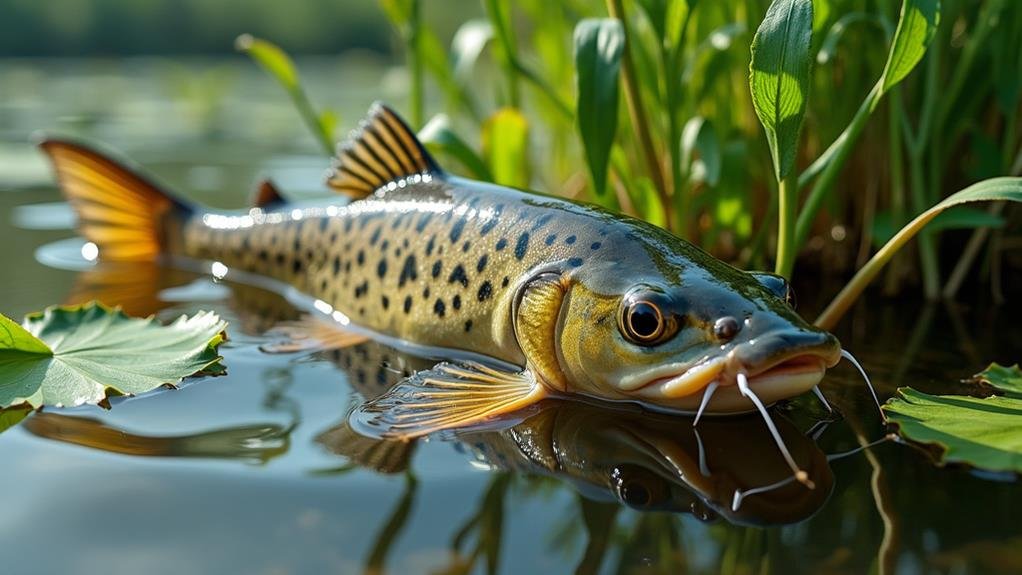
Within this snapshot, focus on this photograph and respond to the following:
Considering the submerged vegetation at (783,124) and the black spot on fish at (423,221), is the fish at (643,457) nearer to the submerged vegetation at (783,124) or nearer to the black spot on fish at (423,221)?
the submerged vegetation at (783,124)

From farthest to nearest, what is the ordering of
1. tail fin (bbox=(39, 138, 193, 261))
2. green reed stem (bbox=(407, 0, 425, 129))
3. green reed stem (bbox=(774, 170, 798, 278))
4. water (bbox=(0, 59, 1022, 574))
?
tail fin (bbox=(39, 138, 193, 261)), green reed stem (bbox=(407, 0, 425, 129)), green reed stem (bbox=(774, 170, 798, 278)), water (bbox=(0, 59, 1022, 574))

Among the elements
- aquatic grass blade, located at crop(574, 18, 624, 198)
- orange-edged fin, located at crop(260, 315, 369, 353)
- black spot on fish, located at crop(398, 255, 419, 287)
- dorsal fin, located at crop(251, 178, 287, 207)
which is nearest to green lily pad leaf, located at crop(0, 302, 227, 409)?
orange-edged fin, located at crop(260, 315, 369, 353)

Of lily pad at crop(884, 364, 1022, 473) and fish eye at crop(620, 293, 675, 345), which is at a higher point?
fish eye at crop(620, 293, 675, 345)

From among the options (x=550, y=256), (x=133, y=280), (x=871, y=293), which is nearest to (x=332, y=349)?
(x=550, y=256)

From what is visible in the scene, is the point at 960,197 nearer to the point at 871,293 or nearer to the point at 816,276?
the point at 871,293

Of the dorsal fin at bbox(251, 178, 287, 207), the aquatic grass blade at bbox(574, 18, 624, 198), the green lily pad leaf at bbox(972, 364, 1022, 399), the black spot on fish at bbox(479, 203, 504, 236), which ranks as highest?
the aquatic grass blade at bbox(574, 18, 624, 198)

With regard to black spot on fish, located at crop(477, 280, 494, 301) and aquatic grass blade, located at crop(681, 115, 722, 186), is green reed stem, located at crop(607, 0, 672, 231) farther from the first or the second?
black spot on fish, located at crop(477, 280, 494, 301)
